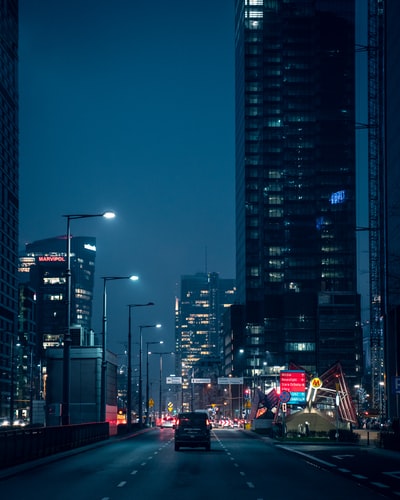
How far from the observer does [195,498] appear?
68.0 feet

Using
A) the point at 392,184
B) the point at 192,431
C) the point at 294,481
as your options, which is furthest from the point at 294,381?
the point at 294,481

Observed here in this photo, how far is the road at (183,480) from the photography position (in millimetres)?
21781

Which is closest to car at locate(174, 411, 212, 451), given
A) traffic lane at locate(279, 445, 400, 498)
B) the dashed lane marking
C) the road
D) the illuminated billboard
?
traffic lane at locate(279, 445, 400, 498)

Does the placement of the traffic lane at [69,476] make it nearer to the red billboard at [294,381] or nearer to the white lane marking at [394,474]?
the white lane marking at [394,474]

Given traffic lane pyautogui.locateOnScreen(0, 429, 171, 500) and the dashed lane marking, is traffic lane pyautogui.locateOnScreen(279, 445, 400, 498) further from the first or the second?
traffic lane pyautogui.locateOnScreen(0, 429, 171, 500)

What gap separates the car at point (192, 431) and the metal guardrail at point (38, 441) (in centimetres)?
578

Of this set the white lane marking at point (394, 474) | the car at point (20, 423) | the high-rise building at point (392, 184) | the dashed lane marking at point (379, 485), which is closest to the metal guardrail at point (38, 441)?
the dashed lane marking at point (379, 485)

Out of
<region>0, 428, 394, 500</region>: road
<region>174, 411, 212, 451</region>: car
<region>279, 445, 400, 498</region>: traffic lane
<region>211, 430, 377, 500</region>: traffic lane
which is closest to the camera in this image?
<region>0, 428, 394, 500</region>: road

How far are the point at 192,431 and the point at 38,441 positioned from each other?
11119 mm

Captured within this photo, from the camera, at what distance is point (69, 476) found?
28484mm

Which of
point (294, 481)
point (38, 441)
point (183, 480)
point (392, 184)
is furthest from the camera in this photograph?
point (392, 184)

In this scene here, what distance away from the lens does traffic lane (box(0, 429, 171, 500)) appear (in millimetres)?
22219

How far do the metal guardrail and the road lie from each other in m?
0.89

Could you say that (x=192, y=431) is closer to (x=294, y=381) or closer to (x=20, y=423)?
(x=294, y=381)
